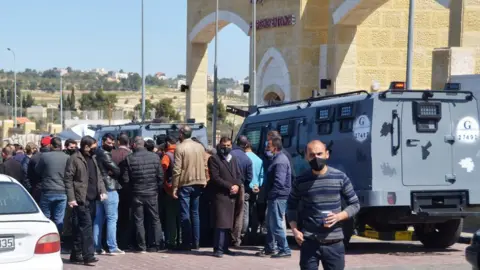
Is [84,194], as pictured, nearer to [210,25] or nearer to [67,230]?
[67,230]

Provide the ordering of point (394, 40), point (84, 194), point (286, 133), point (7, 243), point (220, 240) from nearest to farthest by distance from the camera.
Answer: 1. point (7, 243)
2. point (84, 194)
3. point (220, 240)
4. point (286, 133)
5. point (394, 40)

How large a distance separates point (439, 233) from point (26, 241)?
7963 mm

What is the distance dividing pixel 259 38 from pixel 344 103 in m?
22.7

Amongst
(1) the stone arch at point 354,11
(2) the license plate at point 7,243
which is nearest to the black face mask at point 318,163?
(2) the license plate at point 7,243

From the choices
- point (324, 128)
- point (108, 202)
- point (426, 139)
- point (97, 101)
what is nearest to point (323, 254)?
point (426, 139)

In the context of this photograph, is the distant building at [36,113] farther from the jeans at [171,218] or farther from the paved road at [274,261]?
the paved road at [274,261]

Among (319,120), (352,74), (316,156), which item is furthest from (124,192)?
(352,74)

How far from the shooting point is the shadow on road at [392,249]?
46.2 ft

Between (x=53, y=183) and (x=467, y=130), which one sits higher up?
(x=467, y=130)

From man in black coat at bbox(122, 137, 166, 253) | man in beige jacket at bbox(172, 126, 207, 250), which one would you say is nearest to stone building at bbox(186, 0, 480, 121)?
man in beige jacket at bbox(172, 126, 207, 250)

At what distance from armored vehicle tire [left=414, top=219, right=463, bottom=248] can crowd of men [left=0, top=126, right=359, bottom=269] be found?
254 cm

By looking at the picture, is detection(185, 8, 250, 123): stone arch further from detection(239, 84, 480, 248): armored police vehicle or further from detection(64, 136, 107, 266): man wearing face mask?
detection(64, 136, 107, 266): man wearing face mask

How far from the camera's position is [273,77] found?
35.0m

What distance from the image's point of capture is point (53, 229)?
29.1 ft
